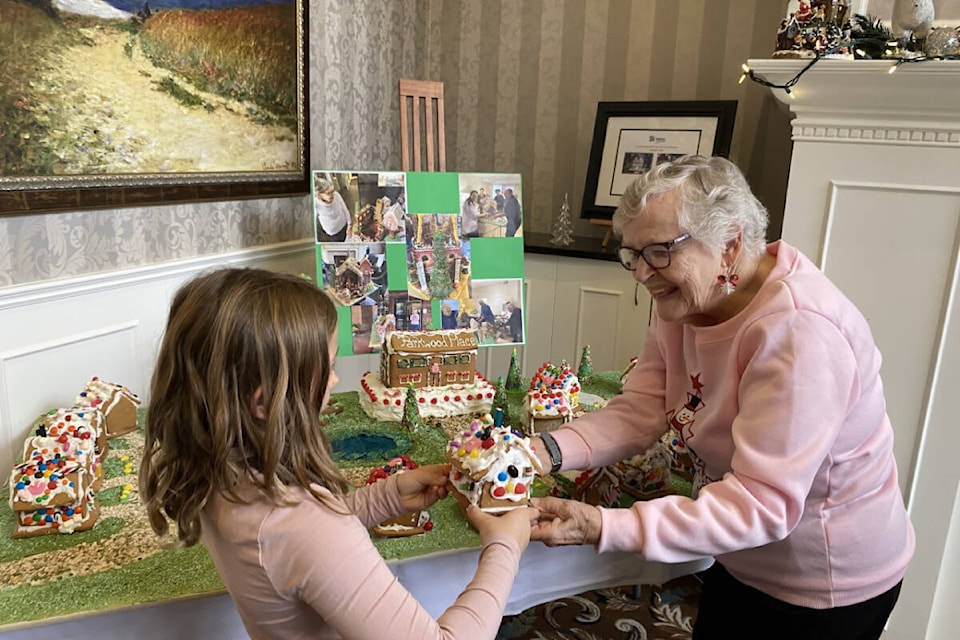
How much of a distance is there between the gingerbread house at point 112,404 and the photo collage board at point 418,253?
70 cm

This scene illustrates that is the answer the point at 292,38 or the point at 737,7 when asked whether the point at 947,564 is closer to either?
the point at 737,7

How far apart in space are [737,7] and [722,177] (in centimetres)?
219

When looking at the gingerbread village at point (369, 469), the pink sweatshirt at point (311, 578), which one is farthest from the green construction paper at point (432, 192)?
the pink sweatshirt at point (311, 578)

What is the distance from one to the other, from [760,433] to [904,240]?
4.01ft

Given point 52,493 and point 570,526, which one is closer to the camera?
point 570,526

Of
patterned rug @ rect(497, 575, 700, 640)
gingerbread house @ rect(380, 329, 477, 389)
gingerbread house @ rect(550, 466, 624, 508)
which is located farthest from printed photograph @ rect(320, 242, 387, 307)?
patterned rug @ rect(497, 575, 700, 640)

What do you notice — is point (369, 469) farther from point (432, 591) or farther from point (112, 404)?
point (112, 404)

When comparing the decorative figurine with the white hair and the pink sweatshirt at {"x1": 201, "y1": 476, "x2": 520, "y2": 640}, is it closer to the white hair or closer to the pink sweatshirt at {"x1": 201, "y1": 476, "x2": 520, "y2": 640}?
the white hair

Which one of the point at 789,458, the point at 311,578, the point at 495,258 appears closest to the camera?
the point at 311,578

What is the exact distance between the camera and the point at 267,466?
90cm

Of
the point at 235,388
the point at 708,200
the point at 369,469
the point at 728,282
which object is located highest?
the point at 708,200

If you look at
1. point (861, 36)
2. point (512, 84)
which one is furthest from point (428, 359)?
point (512, 84)

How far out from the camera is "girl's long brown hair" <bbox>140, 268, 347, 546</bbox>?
89 centimetres

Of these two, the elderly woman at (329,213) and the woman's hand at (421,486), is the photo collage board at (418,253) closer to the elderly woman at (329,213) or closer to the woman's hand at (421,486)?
the elderly woman at (329,213)
